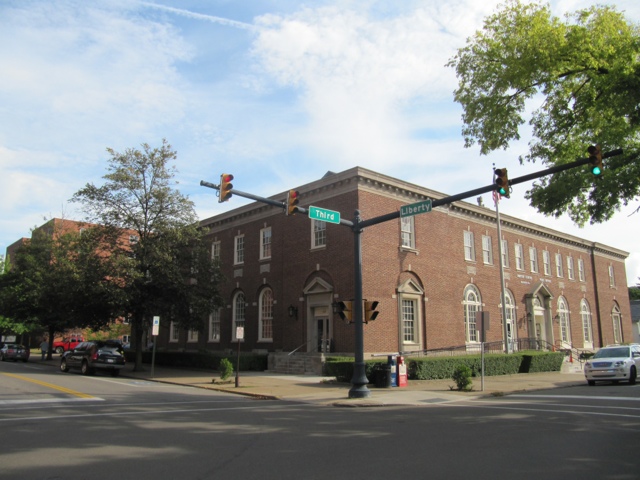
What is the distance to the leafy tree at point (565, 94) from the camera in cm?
1527

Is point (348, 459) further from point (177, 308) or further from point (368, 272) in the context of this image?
point (177, 308)

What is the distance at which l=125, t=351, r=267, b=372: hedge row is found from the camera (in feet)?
92.3

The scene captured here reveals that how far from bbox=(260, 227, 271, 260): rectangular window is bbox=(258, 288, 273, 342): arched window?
Answer: 6.99 ft

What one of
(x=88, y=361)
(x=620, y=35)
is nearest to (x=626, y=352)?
(x=620, y=35)

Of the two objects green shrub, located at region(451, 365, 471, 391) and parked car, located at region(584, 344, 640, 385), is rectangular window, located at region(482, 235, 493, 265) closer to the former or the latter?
parked car, located at region(584, 344, 640, 385)

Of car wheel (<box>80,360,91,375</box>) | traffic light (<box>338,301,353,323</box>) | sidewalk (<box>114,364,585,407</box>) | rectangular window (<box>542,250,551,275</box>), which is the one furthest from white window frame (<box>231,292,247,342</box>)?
rectangular window (<box>542,250,551,275</box>)

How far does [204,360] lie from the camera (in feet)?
99.8

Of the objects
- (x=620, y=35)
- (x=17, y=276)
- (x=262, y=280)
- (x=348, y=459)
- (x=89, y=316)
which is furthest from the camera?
(x=17, y=276)

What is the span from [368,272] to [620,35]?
1455cm

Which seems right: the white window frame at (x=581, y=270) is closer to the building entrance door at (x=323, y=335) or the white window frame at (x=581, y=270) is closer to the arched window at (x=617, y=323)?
the arched window at (x=617, y=323)

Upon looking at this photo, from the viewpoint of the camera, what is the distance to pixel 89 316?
92.6ft

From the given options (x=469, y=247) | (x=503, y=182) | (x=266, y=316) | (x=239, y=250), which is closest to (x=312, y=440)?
(x=503, y=182)

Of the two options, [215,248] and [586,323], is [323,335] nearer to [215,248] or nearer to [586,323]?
[215,248]

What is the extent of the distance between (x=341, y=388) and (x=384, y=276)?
323 inches
